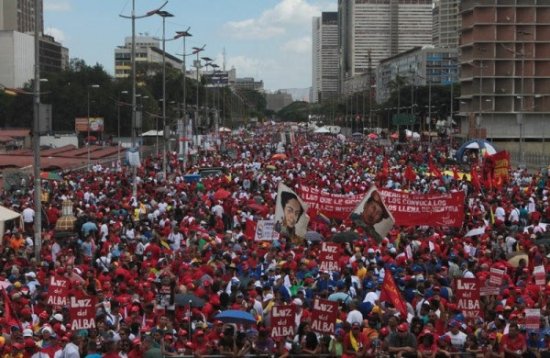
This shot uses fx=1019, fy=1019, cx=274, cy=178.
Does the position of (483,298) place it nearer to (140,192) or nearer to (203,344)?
(203,344)

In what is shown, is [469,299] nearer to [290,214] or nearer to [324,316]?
[324,316]

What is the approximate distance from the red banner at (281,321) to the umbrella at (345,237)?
720 cm

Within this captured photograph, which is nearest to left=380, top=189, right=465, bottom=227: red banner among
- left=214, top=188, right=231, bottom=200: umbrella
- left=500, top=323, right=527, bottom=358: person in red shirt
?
left=214, top=188, right=231, bottom=200: umbrella

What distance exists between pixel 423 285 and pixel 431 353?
3423 mm

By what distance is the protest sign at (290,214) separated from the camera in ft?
67.4

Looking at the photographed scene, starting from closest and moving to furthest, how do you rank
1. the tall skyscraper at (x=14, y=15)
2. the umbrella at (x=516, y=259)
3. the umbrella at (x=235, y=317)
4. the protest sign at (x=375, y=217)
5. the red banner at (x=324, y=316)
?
the red banner at (x=324, y=316) < the umbrella at (x=235, y=317) < the umbrella at (x=516, y=259) < the protest sign at (x=375, y=217) < the tall skyscraper at (x=14, y=15)

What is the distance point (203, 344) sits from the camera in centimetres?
1188

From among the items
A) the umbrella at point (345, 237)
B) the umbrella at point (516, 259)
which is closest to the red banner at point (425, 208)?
the umbrella at point (345, 237)

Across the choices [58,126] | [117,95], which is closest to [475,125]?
[117,95]

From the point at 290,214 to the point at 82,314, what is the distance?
8.41m

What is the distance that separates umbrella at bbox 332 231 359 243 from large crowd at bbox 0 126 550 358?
0.50 feet

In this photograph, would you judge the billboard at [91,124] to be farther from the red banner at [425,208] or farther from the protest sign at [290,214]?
the protest sign at [290,214]

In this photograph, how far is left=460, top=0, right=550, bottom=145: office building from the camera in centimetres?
9106

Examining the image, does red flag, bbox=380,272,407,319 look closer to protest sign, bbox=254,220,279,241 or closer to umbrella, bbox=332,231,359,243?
umbrella, bbox=332,231,359,243
